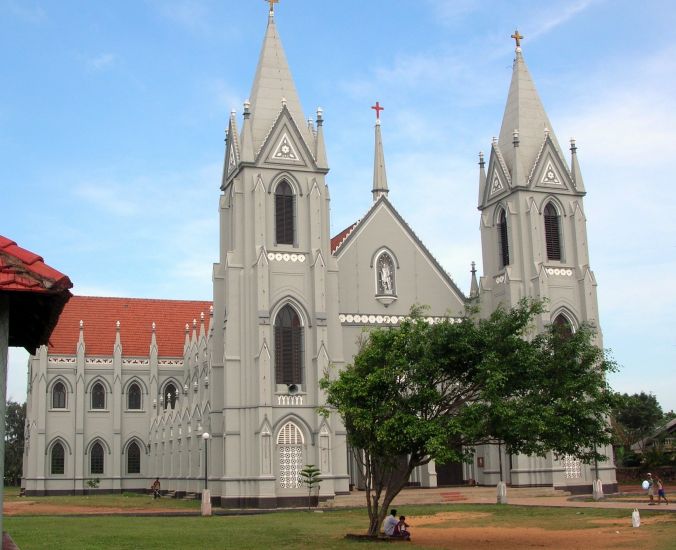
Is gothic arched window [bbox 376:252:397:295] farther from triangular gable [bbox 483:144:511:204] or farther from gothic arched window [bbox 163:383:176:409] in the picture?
→ gothic arched window [bbox 163:383:176:409]

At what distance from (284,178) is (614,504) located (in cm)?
2179

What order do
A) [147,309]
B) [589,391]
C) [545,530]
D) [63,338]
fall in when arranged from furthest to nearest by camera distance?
[147,309]
[63,338]
[545,530]
[589,391]

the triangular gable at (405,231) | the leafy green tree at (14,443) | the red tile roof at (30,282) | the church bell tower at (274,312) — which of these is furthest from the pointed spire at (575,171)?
the leafy green tree at (14,443)

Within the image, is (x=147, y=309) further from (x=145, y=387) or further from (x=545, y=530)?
(x=545, y=530)

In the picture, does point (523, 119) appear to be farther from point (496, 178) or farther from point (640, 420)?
point (640, 420)

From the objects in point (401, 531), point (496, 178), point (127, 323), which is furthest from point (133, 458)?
point (401, 531)

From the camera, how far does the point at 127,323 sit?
68312 mm

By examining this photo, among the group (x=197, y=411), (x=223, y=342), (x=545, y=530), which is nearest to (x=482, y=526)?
(x=545, y=530)

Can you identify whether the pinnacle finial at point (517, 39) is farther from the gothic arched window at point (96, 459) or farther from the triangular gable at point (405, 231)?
the gothic arched window at point (96, 459)

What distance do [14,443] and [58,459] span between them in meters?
33.3

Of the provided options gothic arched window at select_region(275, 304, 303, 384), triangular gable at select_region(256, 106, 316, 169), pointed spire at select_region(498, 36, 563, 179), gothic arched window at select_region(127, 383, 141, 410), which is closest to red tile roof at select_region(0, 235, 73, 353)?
gothic arched window at select_region(275, 304, 303, 384)

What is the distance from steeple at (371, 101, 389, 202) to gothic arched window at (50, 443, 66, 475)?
28.2 m

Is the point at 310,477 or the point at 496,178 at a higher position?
the point at 496,178

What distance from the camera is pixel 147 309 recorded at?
70500mm
